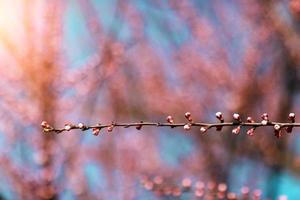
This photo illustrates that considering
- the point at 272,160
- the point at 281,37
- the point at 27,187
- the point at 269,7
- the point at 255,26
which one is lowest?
the point at 27,187

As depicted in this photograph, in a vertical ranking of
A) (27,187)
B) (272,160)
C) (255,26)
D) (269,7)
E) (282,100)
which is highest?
(255,26)

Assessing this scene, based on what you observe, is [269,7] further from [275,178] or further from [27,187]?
[27,187]

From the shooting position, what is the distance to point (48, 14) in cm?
728

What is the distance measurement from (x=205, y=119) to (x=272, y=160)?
185 cm

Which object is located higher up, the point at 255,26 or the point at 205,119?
the point at 255,26

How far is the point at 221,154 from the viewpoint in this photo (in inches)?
313

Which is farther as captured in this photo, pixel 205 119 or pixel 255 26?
pixel 205 119

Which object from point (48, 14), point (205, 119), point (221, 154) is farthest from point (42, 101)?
point (205, 119)

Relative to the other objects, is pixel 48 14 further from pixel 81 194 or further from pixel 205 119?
pixel 205 119

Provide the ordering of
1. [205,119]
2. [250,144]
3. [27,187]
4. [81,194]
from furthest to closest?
1. [205,119]
2. [250,144]
3. [81,194]
4. [27,187]

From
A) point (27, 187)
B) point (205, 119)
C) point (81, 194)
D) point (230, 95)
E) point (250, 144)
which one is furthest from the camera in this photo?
point (205, 119)

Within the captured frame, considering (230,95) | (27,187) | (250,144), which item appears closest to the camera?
(27,187)

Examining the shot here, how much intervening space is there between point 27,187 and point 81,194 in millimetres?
1085

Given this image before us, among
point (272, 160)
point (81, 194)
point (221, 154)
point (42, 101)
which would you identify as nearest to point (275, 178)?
point (272, 160)
